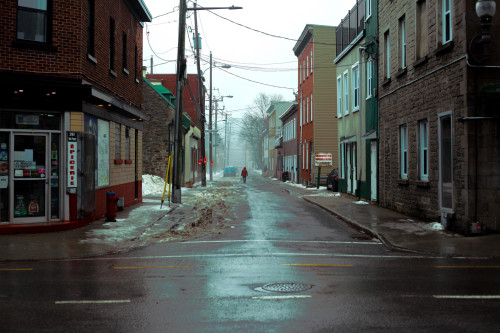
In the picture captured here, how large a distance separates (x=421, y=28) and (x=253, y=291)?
11947 mm

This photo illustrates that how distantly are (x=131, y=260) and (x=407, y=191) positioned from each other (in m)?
10.4

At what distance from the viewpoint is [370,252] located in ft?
34.2

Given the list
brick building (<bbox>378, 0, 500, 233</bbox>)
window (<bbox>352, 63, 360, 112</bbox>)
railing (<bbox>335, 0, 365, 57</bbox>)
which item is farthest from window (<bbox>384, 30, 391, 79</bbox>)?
window (<bbox>352, 63, 360, 112</bbox>)

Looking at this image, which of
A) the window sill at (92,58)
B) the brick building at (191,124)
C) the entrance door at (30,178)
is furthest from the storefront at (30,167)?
the brick building at (191,124)

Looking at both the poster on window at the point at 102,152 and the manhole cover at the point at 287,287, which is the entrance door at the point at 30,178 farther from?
the manhole cover at the point at 287,287

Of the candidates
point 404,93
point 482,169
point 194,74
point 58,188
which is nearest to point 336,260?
point 482,169

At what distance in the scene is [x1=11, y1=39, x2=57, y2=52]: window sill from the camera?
12773 mm

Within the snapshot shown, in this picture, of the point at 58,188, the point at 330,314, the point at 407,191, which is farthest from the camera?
the point at 407,191

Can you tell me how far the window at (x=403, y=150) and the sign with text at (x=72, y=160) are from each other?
1068 cm

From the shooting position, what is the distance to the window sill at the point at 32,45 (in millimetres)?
12773

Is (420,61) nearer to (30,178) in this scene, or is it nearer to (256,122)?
(30,178)

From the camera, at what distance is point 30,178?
42.9 ft

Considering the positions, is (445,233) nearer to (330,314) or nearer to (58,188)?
(330,314)

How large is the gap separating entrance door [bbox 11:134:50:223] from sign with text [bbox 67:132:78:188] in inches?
22.2
